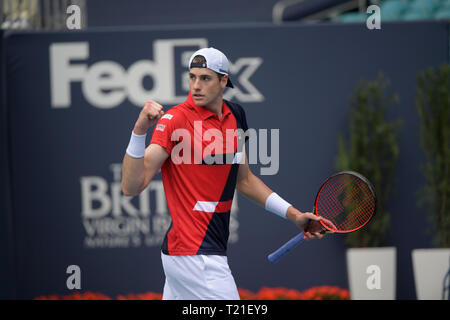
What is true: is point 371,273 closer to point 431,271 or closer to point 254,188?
point 431,271

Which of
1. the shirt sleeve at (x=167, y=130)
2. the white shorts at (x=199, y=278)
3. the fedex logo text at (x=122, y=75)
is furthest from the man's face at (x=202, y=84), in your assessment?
the fedex logo text at (x=122, y=75)

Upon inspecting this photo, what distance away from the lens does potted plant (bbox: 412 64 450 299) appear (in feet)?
17.4

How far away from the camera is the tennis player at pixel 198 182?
8.83 feet

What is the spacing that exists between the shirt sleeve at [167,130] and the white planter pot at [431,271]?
343 cm

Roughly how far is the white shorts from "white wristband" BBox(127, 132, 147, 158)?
54 centimetres

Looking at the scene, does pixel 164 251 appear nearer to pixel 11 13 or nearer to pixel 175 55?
pixel 175 55

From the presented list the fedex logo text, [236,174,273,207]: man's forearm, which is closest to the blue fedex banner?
the fedex logo text

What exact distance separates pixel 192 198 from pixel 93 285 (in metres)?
3.36

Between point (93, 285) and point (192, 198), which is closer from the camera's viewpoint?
point (192, 198)

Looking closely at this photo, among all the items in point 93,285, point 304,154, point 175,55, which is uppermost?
point 175,55

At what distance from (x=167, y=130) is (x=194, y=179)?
0.87 feet

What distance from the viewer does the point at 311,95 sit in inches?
227
